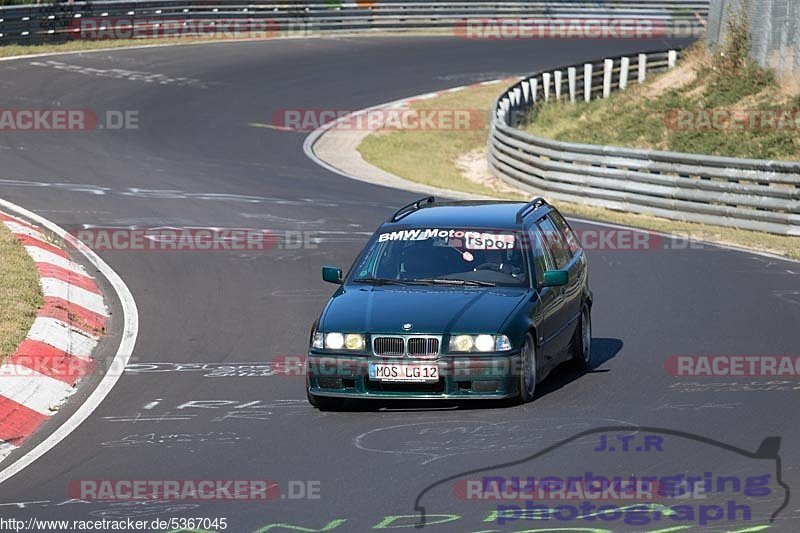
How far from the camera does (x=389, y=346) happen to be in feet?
34.7

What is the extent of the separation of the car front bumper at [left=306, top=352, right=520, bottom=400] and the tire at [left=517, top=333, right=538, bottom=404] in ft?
0.21

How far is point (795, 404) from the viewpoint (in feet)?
35.2

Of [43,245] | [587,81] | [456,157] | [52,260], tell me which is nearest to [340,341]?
[52,260]

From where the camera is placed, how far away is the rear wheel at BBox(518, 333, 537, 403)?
10.6 m

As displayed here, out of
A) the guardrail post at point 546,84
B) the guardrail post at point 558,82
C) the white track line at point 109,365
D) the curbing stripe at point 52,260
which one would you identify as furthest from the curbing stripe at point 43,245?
the guardrail post at point 558,82

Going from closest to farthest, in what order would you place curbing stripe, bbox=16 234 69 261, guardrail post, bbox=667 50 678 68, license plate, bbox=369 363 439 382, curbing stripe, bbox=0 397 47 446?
curbing stripe, bbox=0 397 47 446
license plate, bbox=369 363 439 382
curbing stripe, bbox=16 234 69 261
guardrail post, bbox=667 50 678 68

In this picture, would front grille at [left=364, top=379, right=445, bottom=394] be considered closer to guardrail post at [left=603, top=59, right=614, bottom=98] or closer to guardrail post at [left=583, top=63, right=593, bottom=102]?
guardrail post at [left=583, top=63, right=593, bottom=102]

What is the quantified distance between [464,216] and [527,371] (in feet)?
6.29

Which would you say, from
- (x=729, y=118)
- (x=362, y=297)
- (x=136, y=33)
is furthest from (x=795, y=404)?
(x=136, y=33)

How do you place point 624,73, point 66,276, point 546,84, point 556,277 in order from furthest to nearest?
point 624,73 → point 546,84 → point 66,276 → point 556,277

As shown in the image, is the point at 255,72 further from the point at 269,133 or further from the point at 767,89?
the point at 767,89

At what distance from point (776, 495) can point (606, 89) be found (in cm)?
3276

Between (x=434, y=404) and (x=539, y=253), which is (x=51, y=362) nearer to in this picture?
(x=434, y=404)

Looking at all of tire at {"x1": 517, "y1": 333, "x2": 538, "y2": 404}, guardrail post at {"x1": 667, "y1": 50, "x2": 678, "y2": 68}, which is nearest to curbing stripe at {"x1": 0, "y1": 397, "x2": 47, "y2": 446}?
tire at {"x1": 517, "y1": 333, "x2": 538, "y2": 404}
